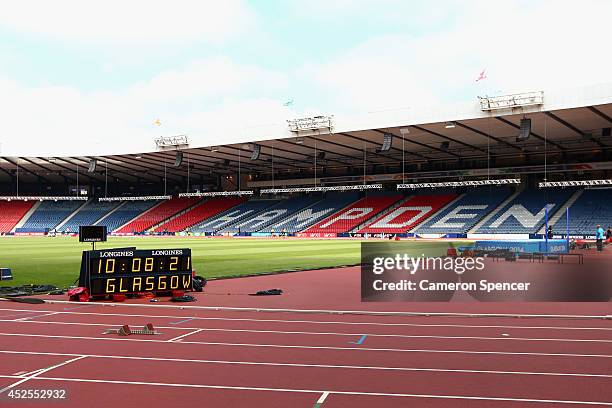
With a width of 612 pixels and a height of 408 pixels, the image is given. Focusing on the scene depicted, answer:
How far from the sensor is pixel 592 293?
41.7ft

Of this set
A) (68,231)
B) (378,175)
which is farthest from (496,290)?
(68,231)

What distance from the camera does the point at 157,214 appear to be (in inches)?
2731

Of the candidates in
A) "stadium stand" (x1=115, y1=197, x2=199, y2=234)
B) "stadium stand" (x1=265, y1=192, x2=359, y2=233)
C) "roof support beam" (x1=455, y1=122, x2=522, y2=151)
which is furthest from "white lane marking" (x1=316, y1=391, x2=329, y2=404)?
"stadium stand" (x1=115, y1=197, x2=199, y2=234)

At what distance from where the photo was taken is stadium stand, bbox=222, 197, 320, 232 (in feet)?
194

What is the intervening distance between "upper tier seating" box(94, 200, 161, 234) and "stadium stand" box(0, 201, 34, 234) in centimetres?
1125

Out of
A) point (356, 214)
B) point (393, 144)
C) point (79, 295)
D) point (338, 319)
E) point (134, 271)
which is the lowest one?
point (338, 319)

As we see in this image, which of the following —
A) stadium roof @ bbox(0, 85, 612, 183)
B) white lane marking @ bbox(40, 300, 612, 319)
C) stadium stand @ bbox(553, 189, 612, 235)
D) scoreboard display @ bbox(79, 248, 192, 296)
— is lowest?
white lane marking @ bbox(40, 300, 612, 319)

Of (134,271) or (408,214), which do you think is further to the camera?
(408,214)

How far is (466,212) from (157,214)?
38.8 metres

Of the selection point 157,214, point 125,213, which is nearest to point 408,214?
point 157,214

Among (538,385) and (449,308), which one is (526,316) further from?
(538,385)

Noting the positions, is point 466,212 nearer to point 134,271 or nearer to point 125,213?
point 134,271

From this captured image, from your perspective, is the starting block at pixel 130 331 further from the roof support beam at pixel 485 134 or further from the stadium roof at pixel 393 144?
the roof support beam at pixel 485 134

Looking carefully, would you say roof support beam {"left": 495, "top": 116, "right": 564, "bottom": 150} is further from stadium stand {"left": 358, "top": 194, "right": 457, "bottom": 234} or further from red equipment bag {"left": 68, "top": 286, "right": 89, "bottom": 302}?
red equipment bag {"left": 68, "top": 286, "right": 89, "bottom": 302}
